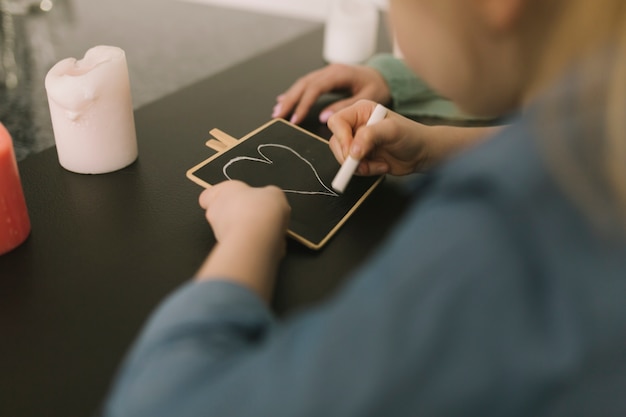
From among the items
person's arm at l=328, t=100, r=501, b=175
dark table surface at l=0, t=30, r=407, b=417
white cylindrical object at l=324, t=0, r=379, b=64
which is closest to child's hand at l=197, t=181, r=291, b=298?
dark table surface at l=0, t=30, r=407, b=417

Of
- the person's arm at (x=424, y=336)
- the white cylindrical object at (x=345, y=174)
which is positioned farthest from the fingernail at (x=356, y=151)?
the person's arm at (x=424, y=336)

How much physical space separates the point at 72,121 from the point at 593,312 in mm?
511

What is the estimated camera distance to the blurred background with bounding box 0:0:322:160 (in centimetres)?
89

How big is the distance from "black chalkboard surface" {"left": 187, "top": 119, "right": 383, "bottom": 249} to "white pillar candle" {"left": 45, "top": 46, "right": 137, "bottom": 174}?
3.9 inches

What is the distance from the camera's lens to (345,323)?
283 millimetres

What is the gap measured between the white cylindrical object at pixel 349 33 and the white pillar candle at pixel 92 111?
482 mm

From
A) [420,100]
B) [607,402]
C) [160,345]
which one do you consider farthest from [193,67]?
[607,402]

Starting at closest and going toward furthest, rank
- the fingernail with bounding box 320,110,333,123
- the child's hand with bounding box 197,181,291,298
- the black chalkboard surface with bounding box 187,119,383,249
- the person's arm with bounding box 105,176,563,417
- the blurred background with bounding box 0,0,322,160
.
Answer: the person's arm with bounding box 105,176,563,417 → the child's hand with bounding box 197,181,291,298 → the black chalkboard surface with bounding box 187,119,383,249 → the fingernail with bounding box 320,110,333,123 → the blurred background with bounding box 0,0,322,160

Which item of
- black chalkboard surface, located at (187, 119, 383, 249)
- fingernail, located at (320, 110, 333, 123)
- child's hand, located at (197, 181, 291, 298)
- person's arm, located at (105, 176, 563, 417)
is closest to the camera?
person's arm, located at (105, 176, 563, 417)

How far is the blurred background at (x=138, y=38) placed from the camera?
0.89 m

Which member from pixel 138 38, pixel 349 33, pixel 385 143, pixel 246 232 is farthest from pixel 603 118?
pixel 138 38

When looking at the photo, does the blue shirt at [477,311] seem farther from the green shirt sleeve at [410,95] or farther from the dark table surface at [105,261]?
the green shirt sleeve at [410,95]

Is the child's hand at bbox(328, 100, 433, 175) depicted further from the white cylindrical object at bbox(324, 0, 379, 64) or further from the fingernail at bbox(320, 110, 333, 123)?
the white cylindrical object at bbox(324, 0, 379, 64)

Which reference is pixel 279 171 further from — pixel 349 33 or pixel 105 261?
pixel 349 33
